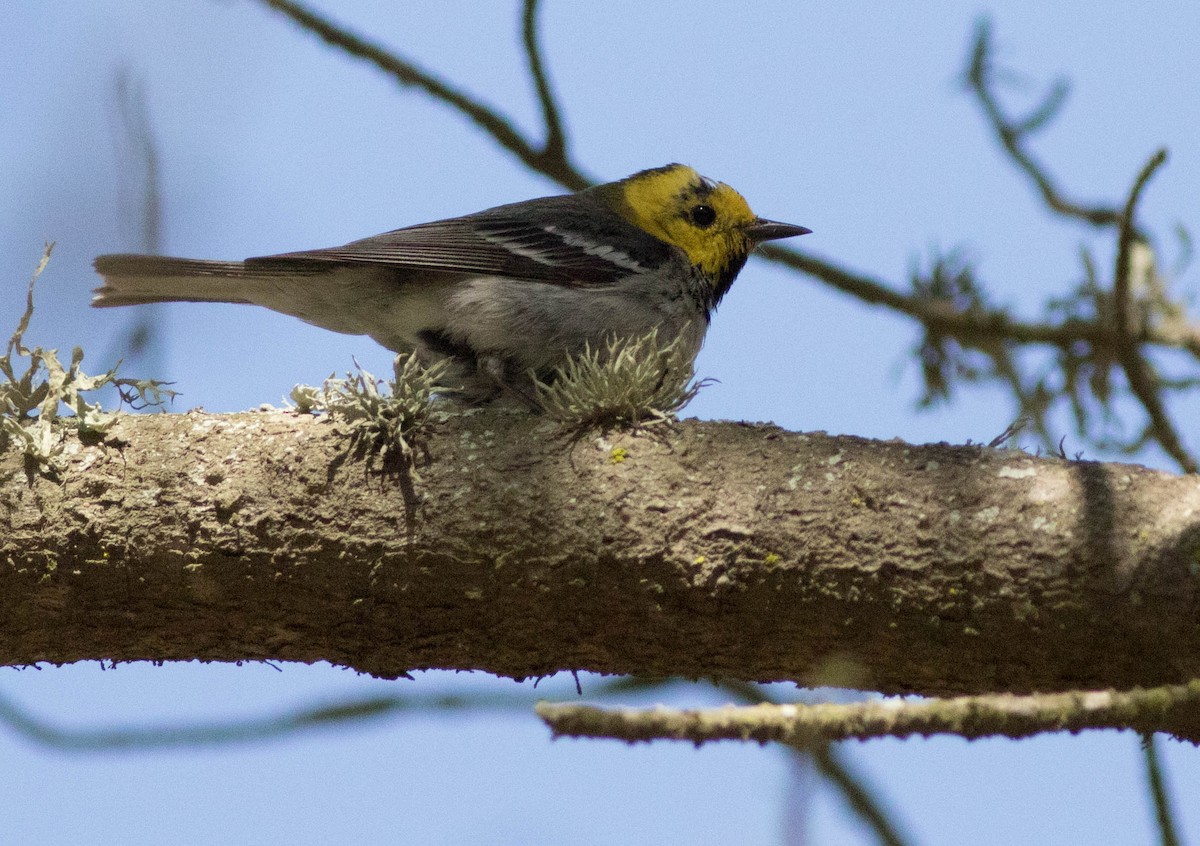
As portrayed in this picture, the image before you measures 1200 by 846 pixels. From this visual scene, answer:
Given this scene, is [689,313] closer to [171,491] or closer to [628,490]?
[628,490]

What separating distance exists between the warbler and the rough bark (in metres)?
1.21

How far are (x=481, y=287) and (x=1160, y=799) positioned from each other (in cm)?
300

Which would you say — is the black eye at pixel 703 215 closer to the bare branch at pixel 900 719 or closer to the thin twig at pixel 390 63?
the thin twig at pixel 390 63

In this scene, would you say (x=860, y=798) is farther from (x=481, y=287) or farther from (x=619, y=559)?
(x=481, y=287)

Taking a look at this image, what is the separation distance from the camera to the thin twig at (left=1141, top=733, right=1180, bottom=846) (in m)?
3.40

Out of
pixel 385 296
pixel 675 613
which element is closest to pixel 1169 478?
pixel 675 613

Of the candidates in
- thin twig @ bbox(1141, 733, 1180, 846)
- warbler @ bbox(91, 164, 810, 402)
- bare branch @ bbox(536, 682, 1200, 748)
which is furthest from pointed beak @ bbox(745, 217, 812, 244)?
bare branch @ bbox(536, 682, 1200, 748)

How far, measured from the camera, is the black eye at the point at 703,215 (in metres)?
5.75

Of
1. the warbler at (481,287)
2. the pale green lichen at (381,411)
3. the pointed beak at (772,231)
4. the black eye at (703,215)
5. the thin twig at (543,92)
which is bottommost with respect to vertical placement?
the pale green lichen at (381,411)

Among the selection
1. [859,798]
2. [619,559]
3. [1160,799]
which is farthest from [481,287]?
[1160,799]

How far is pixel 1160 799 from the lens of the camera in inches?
135

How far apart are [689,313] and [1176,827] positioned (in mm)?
2772

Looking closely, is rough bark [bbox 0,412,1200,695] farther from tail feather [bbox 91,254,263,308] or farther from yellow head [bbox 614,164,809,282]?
yellow head [bbox 614,164,809,282]

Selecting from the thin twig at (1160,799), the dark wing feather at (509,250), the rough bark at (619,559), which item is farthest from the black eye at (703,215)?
the thin twig at (1160,799)
